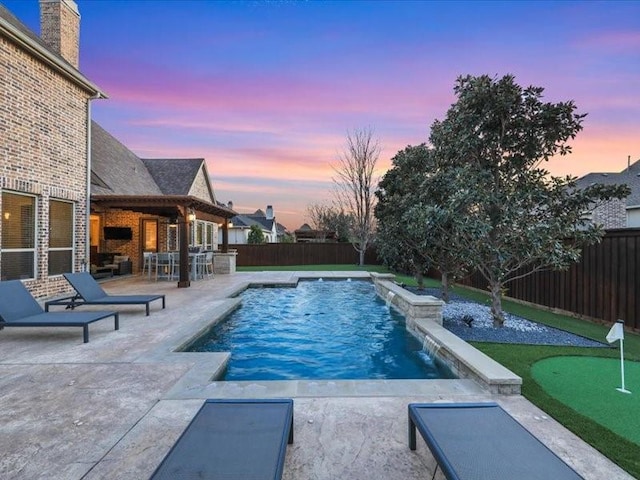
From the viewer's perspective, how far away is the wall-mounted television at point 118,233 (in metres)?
16.4

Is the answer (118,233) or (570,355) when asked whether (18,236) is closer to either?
(118,233)

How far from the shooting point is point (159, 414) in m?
3.07

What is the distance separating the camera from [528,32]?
1002 centimetres

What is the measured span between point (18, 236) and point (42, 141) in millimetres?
2378

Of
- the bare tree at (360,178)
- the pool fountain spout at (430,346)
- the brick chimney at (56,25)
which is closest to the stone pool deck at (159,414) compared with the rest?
the pool fountain spout at (430,346)

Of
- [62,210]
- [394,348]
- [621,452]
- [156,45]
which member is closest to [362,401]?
[621,452]

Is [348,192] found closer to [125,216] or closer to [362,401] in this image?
[125,216]

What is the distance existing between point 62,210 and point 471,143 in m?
10.2

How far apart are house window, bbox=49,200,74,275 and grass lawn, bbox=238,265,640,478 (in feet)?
32.9

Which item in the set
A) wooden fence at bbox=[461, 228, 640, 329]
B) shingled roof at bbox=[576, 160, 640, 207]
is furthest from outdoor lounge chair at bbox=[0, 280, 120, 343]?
shingled roof at bbox=[576, 160, 640, 207]

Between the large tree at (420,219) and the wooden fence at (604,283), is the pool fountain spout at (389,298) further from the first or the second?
the wooden fence at (604,283)

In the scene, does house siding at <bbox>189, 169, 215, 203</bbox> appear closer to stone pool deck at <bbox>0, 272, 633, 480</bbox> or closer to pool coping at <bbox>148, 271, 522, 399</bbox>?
stone pool deck at <bbox>0, 272, 633, 480</bbox>

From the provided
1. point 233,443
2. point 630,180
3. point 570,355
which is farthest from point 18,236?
point 630,180

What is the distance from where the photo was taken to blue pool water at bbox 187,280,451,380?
16.8 feet
